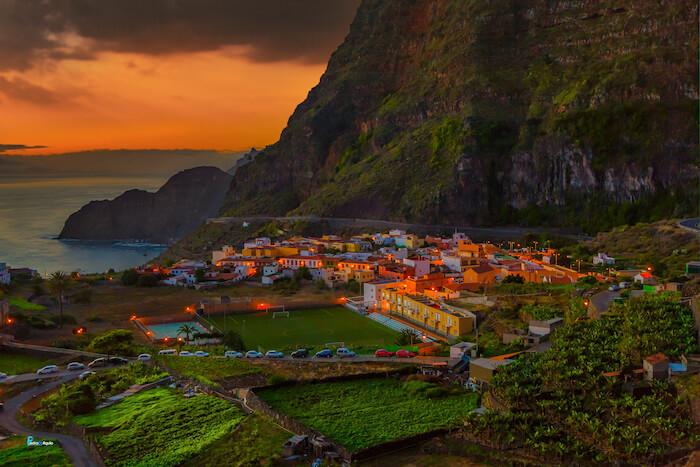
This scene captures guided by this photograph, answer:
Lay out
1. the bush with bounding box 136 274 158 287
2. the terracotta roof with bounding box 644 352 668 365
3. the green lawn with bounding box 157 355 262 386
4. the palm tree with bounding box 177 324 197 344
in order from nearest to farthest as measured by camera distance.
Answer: the terracotta roof with bounding box 644 352 668 365 < the green lawn with bounding box 157 355 262 386 < the palm tree with bounding box 177 324 197 344 < the bush with bounding box 136 274 158 287

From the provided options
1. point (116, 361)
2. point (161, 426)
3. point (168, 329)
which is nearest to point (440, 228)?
point (168, 329)

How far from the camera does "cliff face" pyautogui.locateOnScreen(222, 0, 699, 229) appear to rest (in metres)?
85.8

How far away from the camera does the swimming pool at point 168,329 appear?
38031 mm

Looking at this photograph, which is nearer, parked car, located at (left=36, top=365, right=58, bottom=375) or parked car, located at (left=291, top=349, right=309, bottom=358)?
parked car, located at (left=36, top=365, right=58, bottom=375)

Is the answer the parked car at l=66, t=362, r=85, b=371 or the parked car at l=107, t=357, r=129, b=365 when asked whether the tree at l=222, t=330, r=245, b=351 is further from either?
the parked car at l=66, t=362, r=85, b=371

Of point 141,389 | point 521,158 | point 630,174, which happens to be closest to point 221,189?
point 521,158

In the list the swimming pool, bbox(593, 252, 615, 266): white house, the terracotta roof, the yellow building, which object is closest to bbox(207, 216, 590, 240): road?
bbox(593, 252, 615, 266): white house

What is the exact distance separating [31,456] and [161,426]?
3.38m

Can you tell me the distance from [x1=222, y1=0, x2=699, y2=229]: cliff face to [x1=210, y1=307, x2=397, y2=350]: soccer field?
4836cm

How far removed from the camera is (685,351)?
21719mm

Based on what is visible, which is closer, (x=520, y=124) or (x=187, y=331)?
(x=187, y=331)

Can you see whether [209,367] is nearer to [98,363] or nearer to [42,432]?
[98,363]

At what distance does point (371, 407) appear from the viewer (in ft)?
72.9

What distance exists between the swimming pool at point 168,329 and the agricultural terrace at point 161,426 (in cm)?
1389
